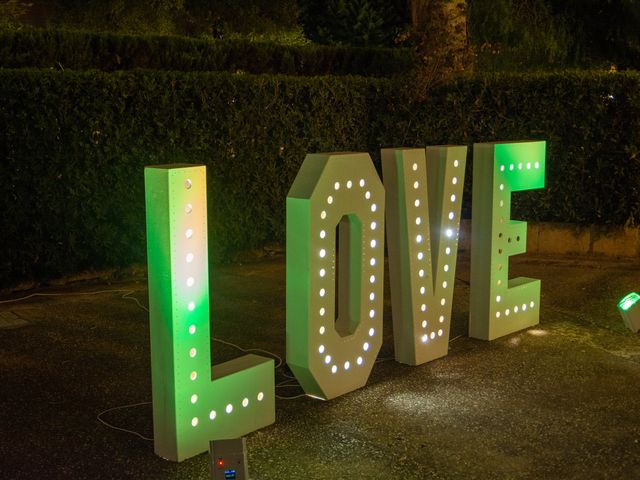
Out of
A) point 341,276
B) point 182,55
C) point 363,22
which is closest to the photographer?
point 341,276

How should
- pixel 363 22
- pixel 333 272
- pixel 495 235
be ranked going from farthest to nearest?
pixel 363 22
pixel 495 235
pixel 333 272

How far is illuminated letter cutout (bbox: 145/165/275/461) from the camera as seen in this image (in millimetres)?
4082

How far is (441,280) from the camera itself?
235 inches

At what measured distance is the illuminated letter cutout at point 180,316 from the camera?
161 inches

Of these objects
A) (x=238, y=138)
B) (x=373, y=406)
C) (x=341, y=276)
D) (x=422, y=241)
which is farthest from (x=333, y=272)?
(x=238, y=138)

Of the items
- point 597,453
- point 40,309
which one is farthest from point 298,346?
point 40,309

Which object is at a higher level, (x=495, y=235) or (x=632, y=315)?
(x=495, y=235)

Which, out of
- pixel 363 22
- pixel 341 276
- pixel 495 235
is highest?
pixel 363 22

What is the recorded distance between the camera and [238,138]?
9164mm

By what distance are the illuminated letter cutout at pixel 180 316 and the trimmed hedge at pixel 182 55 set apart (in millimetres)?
7644

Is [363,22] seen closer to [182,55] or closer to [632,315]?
[182,55]

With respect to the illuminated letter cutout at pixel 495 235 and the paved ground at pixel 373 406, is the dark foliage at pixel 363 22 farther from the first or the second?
the illuminated letter cutout at pixel 495 235

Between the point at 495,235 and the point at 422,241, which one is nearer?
the point at 422,241

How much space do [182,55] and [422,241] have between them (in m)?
8.44
